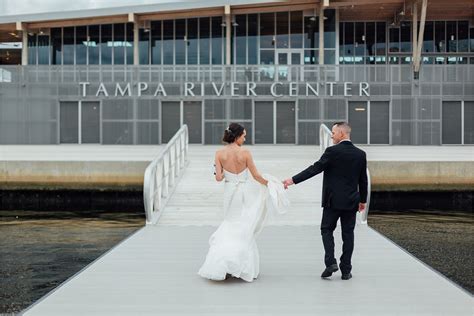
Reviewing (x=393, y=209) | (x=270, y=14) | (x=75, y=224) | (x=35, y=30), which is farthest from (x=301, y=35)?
(x=75, y=224)

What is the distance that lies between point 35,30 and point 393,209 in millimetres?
24644

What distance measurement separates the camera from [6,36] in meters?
39.9

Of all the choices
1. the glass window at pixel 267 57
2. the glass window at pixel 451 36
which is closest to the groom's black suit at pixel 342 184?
the glass window at pixel 267 57

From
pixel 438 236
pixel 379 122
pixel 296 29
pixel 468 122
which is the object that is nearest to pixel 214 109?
pixel 296 29

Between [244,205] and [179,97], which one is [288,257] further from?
[179,97]

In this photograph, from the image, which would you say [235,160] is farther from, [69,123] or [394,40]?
[394,40]

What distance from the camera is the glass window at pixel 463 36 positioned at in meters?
37.8

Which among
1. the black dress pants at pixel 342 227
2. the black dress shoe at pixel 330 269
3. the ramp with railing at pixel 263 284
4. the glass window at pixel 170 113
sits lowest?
the ramp with railing at pixel 263 284

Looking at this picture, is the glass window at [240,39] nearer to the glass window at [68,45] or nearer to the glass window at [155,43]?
the glass window at [155,43]

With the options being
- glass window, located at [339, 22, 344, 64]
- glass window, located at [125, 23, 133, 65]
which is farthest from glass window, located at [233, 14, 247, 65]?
glass window, located at [125, 23, 133, 65]

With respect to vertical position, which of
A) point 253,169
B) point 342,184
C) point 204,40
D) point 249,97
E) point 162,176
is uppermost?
point 204,40

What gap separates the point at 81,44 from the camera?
3856cm

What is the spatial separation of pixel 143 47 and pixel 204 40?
3.25 meters

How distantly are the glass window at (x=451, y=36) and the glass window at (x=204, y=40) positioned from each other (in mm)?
12491
